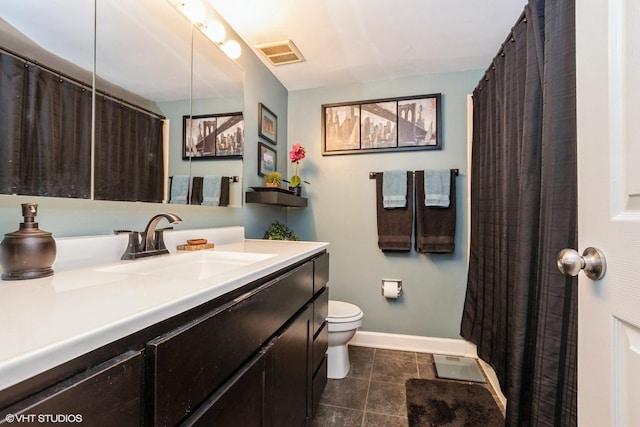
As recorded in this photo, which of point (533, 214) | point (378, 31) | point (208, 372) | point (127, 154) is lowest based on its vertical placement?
point (208, 372)

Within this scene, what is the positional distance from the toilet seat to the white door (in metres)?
1.33

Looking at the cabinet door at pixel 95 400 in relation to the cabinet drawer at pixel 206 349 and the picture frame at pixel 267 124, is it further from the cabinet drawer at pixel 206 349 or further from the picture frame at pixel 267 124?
the picture frame at pixel 267 124

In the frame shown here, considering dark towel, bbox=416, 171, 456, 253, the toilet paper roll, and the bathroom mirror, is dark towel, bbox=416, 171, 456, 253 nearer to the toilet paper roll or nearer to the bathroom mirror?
the toilet paper roll

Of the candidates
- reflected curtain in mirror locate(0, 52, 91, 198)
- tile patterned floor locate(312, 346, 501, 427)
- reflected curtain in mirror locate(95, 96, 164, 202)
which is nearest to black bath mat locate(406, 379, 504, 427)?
tile patterned floor locate(312, 346, 501, 427)

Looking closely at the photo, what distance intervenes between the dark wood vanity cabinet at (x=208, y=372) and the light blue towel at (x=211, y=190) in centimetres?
69

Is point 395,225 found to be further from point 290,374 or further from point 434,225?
point 290,374

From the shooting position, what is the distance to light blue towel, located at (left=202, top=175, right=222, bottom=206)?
61.7 inches

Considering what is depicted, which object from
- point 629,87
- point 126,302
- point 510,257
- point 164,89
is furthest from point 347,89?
point 126,302

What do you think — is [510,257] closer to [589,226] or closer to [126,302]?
[589,226]

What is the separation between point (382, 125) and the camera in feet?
7.86

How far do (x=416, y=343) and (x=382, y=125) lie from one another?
69.6 inches

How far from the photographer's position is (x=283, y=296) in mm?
1044

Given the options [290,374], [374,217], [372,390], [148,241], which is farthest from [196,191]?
[372,390]

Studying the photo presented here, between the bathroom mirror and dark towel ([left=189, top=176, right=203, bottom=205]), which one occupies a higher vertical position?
the bathroom mirror
